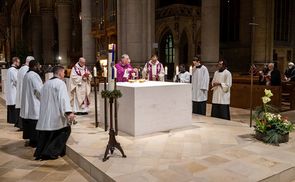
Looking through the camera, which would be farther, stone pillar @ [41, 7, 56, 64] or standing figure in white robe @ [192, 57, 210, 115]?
stone pillar @ [41, 7, 56, 64]

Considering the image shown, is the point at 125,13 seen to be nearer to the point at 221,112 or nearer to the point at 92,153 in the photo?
the point at 221,112

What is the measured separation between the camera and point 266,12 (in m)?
18.0

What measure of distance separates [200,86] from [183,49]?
45.1 feet

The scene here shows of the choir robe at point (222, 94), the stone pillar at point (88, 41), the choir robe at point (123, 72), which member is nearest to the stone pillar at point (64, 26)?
the stone pillar at point (88, 41)

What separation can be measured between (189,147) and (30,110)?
3053mm

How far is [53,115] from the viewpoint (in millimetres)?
5312

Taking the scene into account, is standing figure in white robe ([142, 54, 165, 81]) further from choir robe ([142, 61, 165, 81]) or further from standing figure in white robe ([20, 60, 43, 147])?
standing figure in white robe ([20, 60, 43, 147])

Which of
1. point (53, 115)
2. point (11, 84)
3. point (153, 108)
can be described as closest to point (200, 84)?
point (153, 108)

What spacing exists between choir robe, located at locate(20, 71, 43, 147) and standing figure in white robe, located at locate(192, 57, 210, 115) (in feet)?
14.1

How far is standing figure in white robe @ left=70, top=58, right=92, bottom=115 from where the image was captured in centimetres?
904

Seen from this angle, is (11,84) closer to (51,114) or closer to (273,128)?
(51,114)

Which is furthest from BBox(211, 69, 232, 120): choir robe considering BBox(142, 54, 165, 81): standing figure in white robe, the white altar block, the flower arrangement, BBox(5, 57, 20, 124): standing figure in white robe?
BBox(5, 57, 20, 124): standing figure in white robe

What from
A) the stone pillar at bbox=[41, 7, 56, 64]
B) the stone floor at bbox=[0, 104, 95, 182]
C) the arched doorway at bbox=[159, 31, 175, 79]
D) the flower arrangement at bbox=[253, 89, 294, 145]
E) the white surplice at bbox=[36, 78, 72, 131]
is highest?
the stone pillar at bbox=[41, 7, 56, 64]

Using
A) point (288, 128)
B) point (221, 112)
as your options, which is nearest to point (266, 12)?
point (221, 112)
